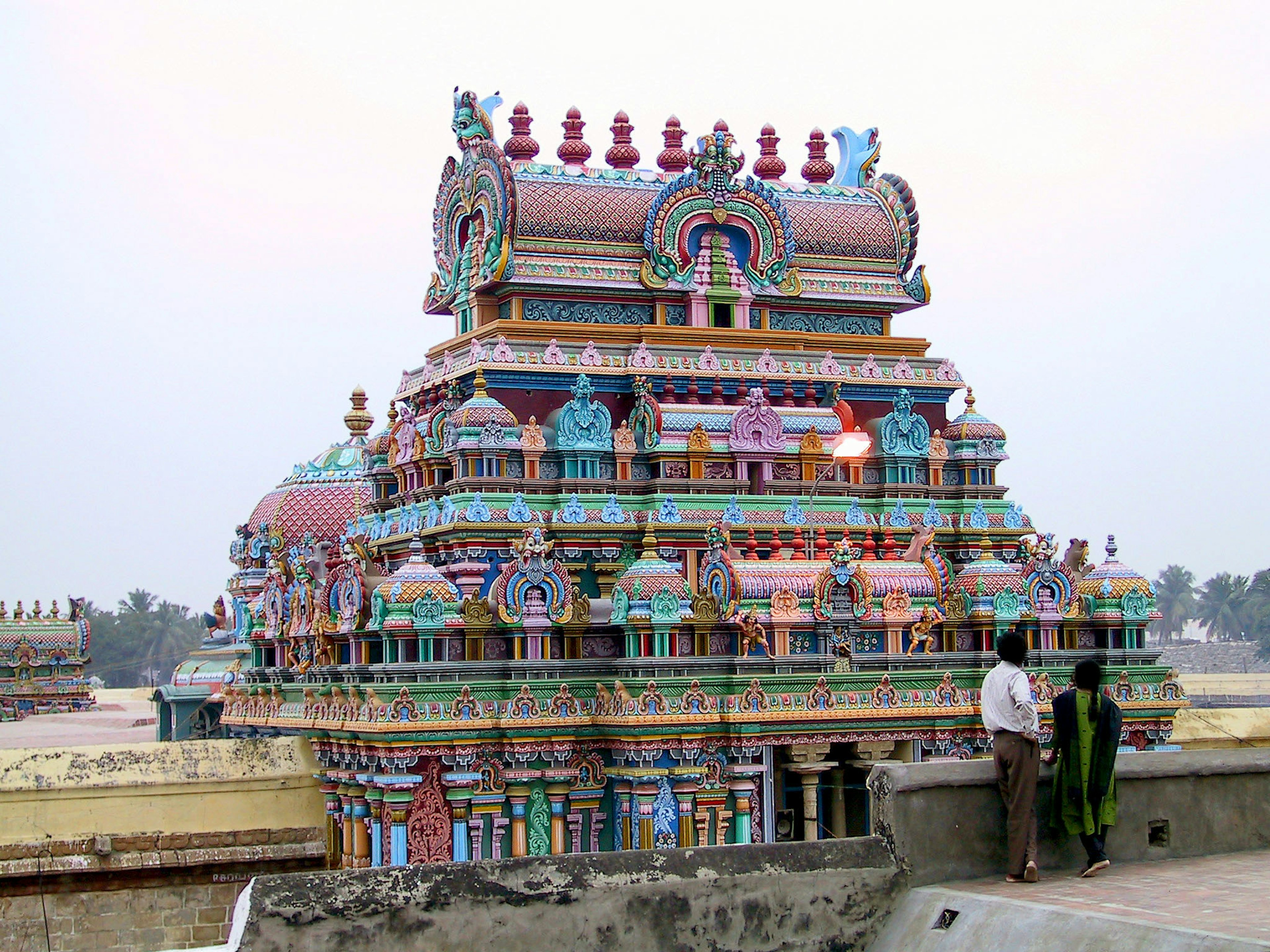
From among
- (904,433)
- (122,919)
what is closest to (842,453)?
(904,433)

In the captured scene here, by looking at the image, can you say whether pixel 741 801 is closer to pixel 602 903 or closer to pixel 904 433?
pixel 904 433

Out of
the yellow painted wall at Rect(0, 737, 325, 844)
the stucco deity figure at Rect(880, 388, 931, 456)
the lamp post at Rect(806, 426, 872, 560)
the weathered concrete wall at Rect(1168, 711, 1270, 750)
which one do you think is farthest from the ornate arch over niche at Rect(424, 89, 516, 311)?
the weathered concrete wall at Rect(1168, 711, 1270, 750)

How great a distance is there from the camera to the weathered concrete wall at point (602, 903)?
8.62 meters

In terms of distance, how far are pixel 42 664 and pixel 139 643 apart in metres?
52.7

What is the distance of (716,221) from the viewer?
92.5 feet

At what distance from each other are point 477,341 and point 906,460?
703 centimetres

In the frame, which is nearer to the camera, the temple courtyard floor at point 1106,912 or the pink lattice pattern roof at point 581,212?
the temple courtyard floor at point 1106,912

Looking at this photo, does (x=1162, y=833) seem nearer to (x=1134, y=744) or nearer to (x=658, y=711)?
(x=658, y=711)

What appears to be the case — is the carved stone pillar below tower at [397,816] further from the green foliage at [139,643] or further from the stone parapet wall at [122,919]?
the green foliage at [139,643]

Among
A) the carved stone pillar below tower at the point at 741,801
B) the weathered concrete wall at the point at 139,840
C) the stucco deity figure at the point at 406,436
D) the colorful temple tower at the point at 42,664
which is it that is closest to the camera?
the weathered concrete wall at the point at 139,840

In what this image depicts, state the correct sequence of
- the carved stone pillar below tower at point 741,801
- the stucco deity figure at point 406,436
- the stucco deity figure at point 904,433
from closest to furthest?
the carved stone pillar below tower at point 741,801 → the stucco deity figure at point 406,436 → the stucco deity figure at point 904,433

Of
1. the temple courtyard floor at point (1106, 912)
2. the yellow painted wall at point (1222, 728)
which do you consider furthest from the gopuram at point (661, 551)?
the temple courtyard floor at point (1106, 912)

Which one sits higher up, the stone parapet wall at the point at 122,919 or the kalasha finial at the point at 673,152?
the kalasha finial at the point at 673,152

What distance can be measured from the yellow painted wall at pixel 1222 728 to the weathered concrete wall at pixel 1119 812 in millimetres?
19125
